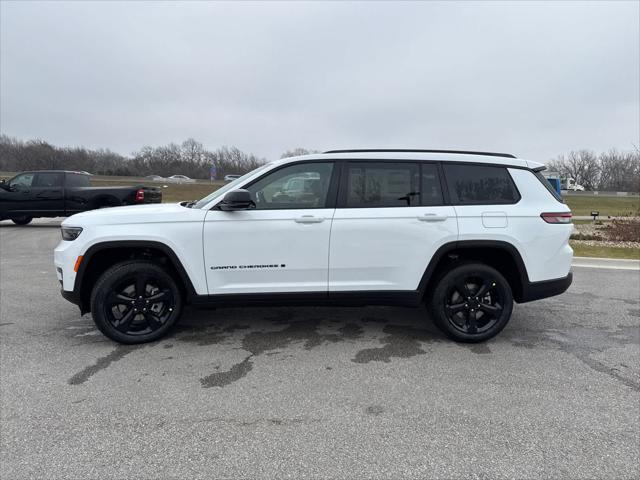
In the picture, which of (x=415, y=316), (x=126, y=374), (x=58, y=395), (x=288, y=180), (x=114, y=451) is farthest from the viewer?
(x=415, y=316)

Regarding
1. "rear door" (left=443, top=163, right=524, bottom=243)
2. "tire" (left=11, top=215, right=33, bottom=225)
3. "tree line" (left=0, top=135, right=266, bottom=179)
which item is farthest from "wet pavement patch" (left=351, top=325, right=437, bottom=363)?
"tree line" (left=0, top=135, right=266, bottom=179)

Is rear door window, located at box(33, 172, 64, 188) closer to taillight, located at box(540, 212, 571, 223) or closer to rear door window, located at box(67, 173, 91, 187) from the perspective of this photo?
rear door window, located at box(67, 173, 91, 187)

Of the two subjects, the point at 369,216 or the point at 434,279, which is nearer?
the point at 369,216

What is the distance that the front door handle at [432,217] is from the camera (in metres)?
3.73

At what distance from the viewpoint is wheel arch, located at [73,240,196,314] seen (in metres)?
3.61

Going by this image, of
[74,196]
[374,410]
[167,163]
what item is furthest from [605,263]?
[167,163]

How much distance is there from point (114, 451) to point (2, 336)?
2.65 metres

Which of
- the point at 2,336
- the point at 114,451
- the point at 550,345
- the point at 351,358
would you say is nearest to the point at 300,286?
the point at 351,358

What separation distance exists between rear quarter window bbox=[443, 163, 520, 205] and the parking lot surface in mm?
1455

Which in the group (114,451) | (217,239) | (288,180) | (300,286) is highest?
(288,180)

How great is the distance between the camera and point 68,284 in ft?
11.9

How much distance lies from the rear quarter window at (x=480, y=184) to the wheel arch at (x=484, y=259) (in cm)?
43

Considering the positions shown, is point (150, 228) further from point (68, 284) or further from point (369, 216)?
point (369, 216)

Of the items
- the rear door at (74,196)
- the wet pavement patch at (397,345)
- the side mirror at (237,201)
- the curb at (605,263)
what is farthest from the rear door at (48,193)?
the curb at (605,263)
